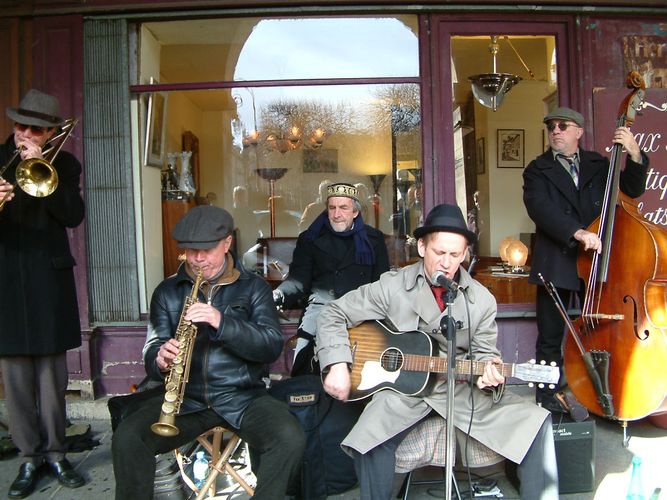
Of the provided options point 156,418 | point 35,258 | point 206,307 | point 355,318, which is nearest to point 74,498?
point 156,418

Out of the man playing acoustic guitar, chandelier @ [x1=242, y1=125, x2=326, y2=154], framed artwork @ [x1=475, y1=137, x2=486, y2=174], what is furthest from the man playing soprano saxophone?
chandelier @ [x1=242, y1=125, x2=326, y2=154]

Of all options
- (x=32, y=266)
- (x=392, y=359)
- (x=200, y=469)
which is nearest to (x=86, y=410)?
(x=32, y=266)

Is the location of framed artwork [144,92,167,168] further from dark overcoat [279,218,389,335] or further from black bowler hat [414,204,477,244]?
black bowler hat [414,204,477,244]

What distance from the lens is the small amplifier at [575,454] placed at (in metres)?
3.21

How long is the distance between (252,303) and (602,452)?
7.46 ft

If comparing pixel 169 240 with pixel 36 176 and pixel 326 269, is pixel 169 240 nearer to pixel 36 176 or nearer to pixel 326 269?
pixel 326 269

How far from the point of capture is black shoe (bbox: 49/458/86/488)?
347 centimetres

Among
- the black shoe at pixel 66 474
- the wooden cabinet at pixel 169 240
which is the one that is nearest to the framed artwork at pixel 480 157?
the wooden cabinet at pixel 169 240

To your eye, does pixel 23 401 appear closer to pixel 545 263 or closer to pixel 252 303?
pixel 252 303

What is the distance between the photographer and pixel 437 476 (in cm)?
357

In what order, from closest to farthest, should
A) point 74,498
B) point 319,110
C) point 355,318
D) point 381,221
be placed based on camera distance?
point 355,318 < point 74,498 < point 381,221 < point 319,110

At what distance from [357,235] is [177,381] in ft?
6.40

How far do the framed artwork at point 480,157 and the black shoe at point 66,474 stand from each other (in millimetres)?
4830

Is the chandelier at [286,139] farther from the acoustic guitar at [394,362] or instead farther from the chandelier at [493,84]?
the acoustic guitar at [394,362]
